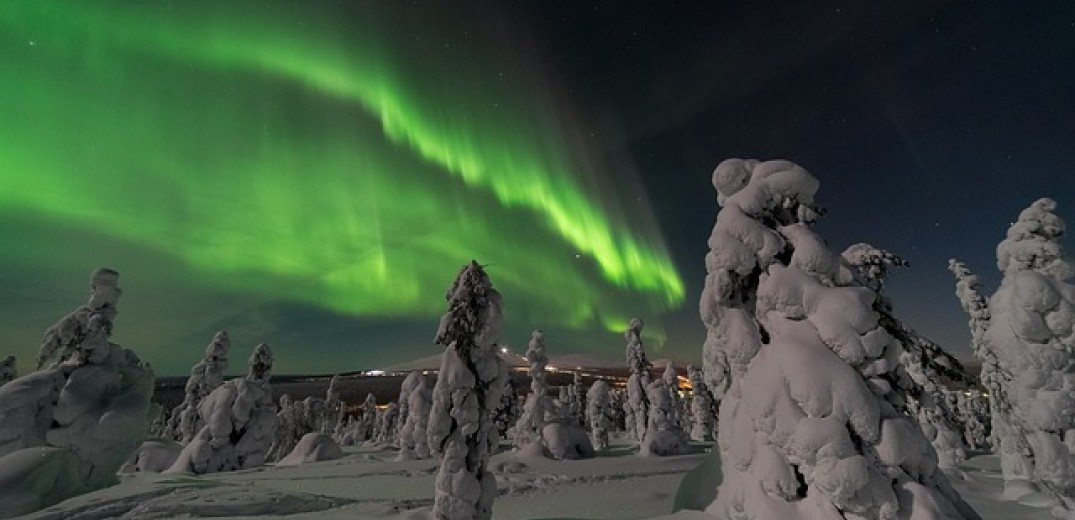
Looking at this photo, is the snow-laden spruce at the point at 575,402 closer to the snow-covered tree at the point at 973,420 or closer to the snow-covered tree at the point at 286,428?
the snow-covered tree at the point at 286,428

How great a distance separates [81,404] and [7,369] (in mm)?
30321

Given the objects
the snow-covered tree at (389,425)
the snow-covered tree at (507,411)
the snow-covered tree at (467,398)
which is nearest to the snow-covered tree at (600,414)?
the snow-covered tree at (507,411)

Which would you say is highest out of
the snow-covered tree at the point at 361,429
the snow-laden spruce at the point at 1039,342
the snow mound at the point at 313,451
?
the snow-laden spruce at the point at 1039,342

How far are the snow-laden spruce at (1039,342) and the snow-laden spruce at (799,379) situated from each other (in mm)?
10666

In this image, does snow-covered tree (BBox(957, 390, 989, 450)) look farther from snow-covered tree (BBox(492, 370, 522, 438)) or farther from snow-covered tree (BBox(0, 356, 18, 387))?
snow-covered tree (BBox(0, 356, 18, 387))

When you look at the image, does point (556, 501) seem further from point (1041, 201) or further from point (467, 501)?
point (1041, 201)

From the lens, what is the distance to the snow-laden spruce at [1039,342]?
12.8 m

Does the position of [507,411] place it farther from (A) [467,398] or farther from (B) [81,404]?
(A) [467,398]

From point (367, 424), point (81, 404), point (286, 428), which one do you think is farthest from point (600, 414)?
point (367, 424)

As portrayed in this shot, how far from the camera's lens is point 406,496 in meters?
19.3

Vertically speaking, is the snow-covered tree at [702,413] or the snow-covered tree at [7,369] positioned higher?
the snow-covered tree at [7,369]

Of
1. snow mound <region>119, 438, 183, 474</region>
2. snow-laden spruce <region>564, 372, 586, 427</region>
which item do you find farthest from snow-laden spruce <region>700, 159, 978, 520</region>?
snow-laden spruce <region>564, 372, 586, 427</region>

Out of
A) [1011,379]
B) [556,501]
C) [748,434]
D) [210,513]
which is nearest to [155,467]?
[210,513]

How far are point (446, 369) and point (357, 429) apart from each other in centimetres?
7651
